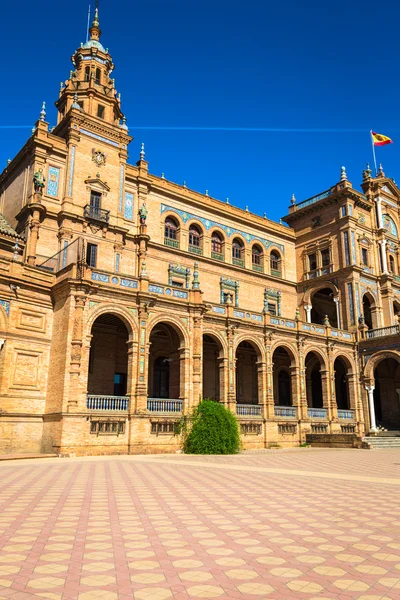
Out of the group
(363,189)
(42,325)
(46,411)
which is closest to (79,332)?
(42,325)

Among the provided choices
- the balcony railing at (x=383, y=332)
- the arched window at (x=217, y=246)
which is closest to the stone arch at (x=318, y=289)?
the balcony railing at (x=383, y=332)

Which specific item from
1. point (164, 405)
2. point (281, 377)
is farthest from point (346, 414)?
point (164, 405)

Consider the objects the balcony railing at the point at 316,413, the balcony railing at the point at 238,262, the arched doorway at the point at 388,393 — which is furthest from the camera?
the balcony railing at the point at 238,262

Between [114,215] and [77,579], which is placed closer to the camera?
[77,579]

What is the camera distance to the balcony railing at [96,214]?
29.4m

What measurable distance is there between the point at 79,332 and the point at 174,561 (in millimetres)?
18171

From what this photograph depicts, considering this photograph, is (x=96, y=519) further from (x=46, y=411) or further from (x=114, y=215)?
(x=114, y=215)

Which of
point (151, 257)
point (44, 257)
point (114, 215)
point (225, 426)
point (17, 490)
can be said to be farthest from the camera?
point (151, 257)

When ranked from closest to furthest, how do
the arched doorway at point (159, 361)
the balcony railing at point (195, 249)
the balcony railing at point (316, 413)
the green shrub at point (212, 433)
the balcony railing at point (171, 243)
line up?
the green shrub at point (212, 433), the arched doorway at point (159, 361), the balcony railing at point (316, 413), the balcony railing at point (171, 243), the balcony railing at point (195, 249)

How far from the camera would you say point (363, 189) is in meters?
45.4

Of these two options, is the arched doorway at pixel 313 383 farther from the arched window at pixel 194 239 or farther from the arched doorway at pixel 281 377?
the arched window at pixel 194 239

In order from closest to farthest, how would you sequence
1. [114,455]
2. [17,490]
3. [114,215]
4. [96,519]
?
[96,519] < [17,490] < [114,455] < [114,215]

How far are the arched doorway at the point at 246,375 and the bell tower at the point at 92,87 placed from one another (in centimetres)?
1801

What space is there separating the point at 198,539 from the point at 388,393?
3623 cm
